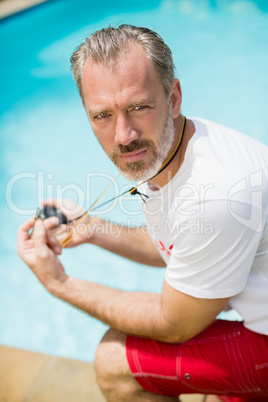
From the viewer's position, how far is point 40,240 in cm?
123

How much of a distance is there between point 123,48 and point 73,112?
2949mm

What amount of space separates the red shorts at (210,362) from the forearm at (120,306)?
0.05 m

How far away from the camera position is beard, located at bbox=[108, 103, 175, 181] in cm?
108

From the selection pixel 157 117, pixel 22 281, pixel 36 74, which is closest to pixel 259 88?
pixel 36 74

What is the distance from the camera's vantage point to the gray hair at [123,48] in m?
1.02

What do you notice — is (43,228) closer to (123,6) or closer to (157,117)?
(157,117)

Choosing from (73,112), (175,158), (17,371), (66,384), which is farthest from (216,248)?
(73,112)

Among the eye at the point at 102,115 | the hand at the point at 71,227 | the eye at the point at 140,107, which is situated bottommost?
the hand at the point at 71,227

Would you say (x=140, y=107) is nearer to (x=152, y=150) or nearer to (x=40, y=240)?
(x=152, y=150)

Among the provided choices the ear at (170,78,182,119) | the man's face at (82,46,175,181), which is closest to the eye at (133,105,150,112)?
the man's face at (82,46,175,181)

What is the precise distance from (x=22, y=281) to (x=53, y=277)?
1239 mm

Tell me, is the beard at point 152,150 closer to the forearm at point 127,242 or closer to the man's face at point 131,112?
the man's face at point 131,112

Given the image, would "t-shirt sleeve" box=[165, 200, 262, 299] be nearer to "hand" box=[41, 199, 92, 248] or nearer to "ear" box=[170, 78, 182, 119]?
"ear" box=[170, 78, 182, 119]

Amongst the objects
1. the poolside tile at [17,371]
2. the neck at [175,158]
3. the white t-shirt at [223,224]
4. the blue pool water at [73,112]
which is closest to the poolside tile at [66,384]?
the poolside tile at [17,371]
